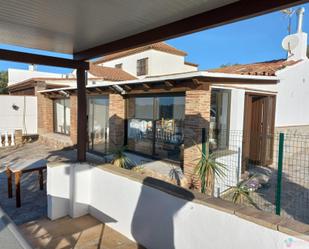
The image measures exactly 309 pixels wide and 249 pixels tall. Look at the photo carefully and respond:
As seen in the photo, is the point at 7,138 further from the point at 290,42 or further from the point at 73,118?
the point at 290,42

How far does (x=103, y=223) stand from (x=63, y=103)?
9589 mm

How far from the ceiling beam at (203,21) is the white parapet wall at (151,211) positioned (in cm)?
179

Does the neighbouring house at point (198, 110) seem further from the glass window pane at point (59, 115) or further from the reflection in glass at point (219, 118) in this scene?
the glass window pane at point (59, 115)

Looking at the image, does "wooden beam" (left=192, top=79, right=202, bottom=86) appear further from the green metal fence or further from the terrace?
the terrace

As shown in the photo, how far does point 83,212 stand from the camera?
4406 mm

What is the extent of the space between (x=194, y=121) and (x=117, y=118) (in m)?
3.24

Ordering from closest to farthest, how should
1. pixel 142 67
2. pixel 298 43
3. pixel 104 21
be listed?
pixel 104 21
pixel 298 43
pixel 142 67

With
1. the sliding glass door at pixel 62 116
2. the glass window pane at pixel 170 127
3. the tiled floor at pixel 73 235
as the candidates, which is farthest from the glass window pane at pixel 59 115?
the tiled floor at pixel 73 235

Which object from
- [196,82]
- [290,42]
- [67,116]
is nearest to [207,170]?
[196,82]

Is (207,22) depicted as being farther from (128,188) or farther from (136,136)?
(136,136)

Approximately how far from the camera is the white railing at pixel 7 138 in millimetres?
12359

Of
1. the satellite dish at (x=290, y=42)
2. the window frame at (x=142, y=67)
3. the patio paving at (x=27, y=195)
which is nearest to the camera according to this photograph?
the patio paving at (x=27, y=195)

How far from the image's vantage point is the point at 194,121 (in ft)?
19.0

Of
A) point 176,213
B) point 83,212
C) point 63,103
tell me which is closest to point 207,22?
point 176,213
